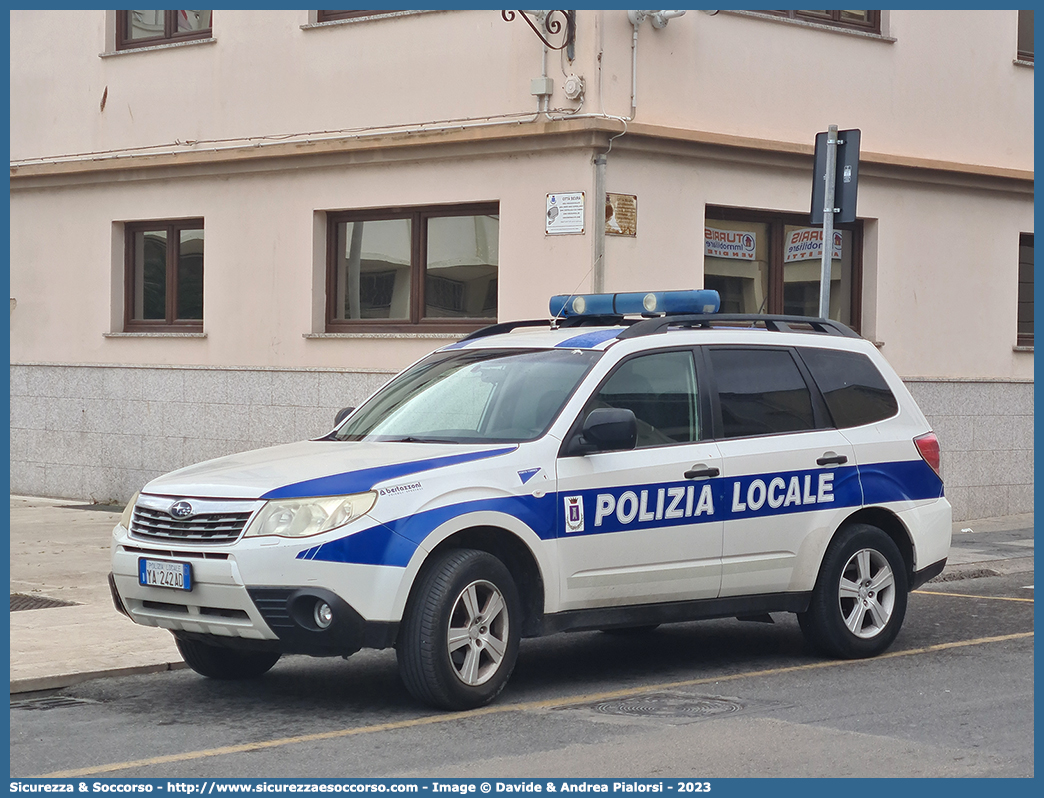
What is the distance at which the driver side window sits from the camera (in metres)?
7.77

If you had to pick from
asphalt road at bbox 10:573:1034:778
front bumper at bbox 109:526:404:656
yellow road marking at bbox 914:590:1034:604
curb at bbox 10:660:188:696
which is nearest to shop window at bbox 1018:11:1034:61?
yellow road marking at bbox 914:590:1034:604

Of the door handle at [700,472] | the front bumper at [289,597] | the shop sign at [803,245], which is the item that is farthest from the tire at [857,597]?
the shop sign at [803,245]

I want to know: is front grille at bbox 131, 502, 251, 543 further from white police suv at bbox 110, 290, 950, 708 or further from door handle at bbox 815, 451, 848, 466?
door handle at bbox 815, 451, 848, 466

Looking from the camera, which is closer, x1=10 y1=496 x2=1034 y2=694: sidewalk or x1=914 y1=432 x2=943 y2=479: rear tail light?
x1=10 y1=496 x2=1034 y2=694: sidewalk

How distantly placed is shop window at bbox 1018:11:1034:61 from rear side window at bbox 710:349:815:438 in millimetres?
9886

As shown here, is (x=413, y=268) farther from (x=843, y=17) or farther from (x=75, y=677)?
(x=75, y=677)

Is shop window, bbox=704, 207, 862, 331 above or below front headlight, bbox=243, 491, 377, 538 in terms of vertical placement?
above

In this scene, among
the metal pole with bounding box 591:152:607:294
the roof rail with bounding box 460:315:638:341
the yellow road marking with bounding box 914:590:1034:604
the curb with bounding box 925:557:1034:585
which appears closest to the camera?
the roof rail with bounding box 460:315:638:341

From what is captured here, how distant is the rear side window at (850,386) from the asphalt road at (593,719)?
1.40 meters

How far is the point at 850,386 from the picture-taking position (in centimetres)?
882

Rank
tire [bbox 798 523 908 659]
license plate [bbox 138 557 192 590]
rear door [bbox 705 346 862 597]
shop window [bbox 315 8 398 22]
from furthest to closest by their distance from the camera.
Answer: shop window [bbox 315 8 398 22] → tire [bbox 798 523 908 659] → rear door [bbox 705 346 862 597] → license plate [bbox 138 557 192 590]

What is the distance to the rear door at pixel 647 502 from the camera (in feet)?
24.3

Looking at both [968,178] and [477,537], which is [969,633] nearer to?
→ [477,537]
